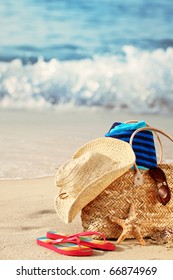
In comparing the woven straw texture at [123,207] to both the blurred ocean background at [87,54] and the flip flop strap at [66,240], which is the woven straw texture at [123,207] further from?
the blurred ocean background at [87,54]

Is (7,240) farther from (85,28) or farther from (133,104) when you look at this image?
(85,28)

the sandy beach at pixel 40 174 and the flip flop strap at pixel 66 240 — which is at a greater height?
the flip flop strap at pixel 66 240

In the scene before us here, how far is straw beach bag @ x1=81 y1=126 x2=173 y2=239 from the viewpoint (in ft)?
9.44

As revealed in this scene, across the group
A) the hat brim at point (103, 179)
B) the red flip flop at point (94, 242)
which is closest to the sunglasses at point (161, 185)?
the hat brim at point (103, 179)

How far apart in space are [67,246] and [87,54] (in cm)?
808

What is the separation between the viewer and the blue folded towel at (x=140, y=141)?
302cm

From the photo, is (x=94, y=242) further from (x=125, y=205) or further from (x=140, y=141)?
(x=140, y=141)

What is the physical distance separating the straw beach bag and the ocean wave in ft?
21.0

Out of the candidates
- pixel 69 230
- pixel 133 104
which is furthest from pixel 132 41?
pixel 69 230

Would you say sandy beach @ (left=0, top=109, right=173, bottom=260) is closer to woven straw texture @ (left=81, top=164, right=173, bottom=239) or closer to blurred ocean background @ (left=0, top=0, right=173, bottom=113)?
woven straw texture @ (left=81, top=164, right=173, bottom=239)

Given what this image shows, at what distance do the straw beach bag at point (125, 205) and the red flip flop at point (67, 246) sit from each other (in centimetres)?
22

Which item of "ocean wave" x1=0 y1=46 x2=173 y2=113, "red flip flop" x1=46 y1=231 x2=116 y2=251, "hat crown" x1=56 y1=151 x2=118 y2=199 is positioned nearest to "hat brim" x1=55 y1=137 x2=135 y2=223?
"hat crown" x1=56 y1=151 x2=118 y2=199

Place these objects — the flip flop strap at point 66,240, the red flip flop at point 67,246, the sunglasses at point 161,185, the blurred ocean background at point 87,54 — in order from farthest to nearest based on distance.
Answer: the blurred ocean background at point 87,54
the sunglasses at point 161,185
the flip flop strap at point 66,240
the red flip flop at point 67,246

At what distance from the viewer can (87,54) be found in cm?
1047
